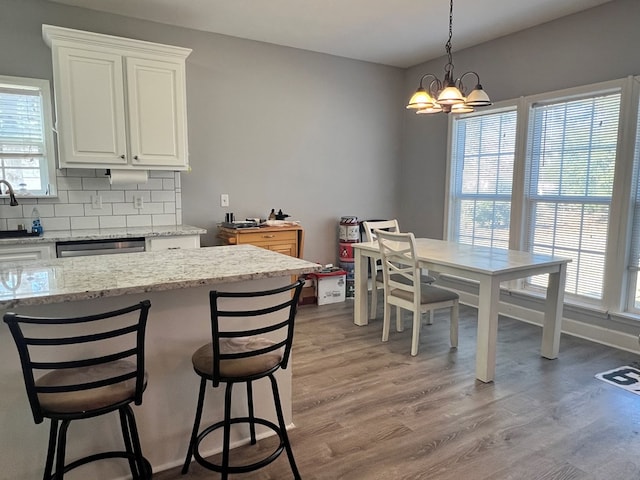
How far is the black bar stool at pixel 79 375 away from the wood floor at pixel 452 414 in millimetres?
625

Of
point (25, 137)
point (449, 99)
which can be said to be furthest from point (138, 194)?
point (449, 99)

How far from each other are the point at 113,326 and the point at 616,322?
12.2 ft

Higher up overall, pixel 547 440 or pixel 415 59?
pixel 415 59

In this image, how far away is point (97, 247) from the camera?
3223mm

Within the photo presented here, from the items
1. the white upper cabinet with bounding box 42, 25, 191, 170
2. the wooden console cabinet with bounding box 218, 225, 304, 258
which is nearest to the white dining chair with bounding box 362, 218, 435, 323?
the wooden console cabinet with bounding box 218, 225, 304, 258

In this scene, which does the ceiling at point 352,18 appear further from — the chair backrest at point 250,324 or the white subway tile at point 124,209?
the chair backrest at point 250,324

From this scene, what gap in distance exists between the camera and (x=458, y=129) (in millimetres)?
4773

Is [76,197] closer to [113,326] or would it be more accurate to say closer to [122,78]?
[122,78]

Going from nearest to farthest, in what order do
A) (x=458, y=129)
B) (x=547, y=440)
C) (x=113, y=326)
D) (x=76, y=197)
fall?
Answer: 1. (x=113, y=326)
2. (x=547, y=440)
3. (x=76, y=197)
4. (x=458, y=129)

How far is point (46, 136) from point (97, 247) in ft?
3.57

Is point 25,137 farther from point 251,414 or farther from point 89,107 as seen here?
point 251,414

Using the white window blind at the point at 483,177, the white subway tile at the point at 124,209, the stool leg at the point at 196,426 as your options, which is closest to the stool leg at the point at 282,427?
the stool leg at the point at 196,426

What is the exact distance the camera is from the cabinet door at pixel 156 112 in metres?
3.43

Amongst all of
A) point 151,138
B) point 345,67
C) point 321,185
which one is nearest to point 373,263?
point 321,185
